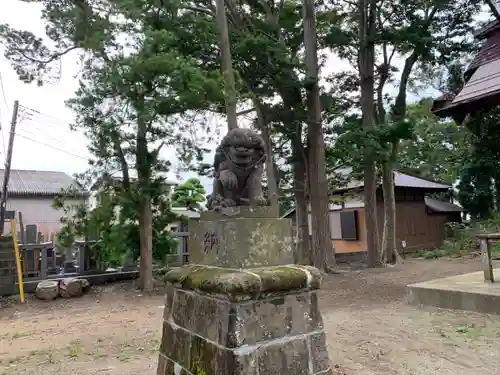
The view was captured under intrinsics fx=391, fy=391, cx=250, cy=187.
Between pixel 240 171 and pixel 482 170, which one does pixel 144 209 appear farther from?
pixel 482 170

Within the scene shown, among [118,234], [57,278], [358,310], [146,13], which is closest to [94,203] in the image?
[118,234]

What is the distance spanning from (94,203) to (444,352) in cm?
825

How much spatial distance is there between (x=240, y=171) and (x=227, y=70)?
595 cm

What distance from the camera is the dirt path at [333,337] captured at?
3885 mm

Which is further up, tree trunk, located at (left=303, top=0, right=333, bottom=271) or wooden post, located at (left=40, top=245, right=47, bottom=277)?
tree trunk, located at (left=303, top=0, right=333, bottom=271)

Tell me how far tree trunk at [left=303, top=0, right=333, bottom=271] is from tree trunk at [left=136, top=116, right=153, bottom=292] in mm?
4620

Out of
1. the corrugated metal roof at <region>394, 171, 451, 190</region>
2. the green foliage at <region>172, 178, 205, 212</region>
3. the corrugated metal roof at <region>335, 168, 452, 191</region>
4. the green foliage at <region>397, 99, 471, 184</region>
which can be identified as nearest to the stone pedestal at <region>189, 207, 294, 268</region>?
the corrugated metal roof at <region>335, 168, 452, 191</region>

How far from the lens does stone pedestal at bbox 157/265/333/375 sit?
2.36m

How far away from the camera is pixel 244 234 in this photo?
262cm

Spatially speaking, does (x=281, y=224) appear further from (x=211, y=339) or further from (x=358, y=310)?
(x=358, y=310)

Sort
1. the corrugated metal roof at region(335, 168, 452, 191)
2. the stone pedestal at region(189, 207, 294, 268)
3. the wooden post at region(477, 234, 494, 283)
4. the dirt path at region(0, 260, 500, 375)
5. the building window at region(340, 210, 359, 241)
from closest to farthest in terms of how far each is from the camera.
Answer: the stone pedestal at region(189, 207, 294, 268) < the dirt path at region(0, 260, 500, 375) < the wooden post at region(477, 234, 494, 283) < the corrugated metal roof at region(335, 168, 452, 191) < the building window at region(340, 210, 359, 241)

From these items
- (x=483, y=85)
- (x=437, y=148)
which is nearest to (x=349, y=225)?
(x=437, y=148)

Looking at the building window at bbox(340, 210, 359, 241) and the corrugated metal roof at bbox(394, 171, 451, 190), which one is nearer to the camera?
the building window at bbox(340, 210, 359, 241)

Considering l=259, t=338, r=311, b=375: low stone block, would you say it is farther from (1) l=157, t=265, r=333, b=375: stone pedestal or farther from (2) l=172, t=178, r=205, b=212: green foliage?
(2) l=172, t=178, r=205, b=212: green foliage
